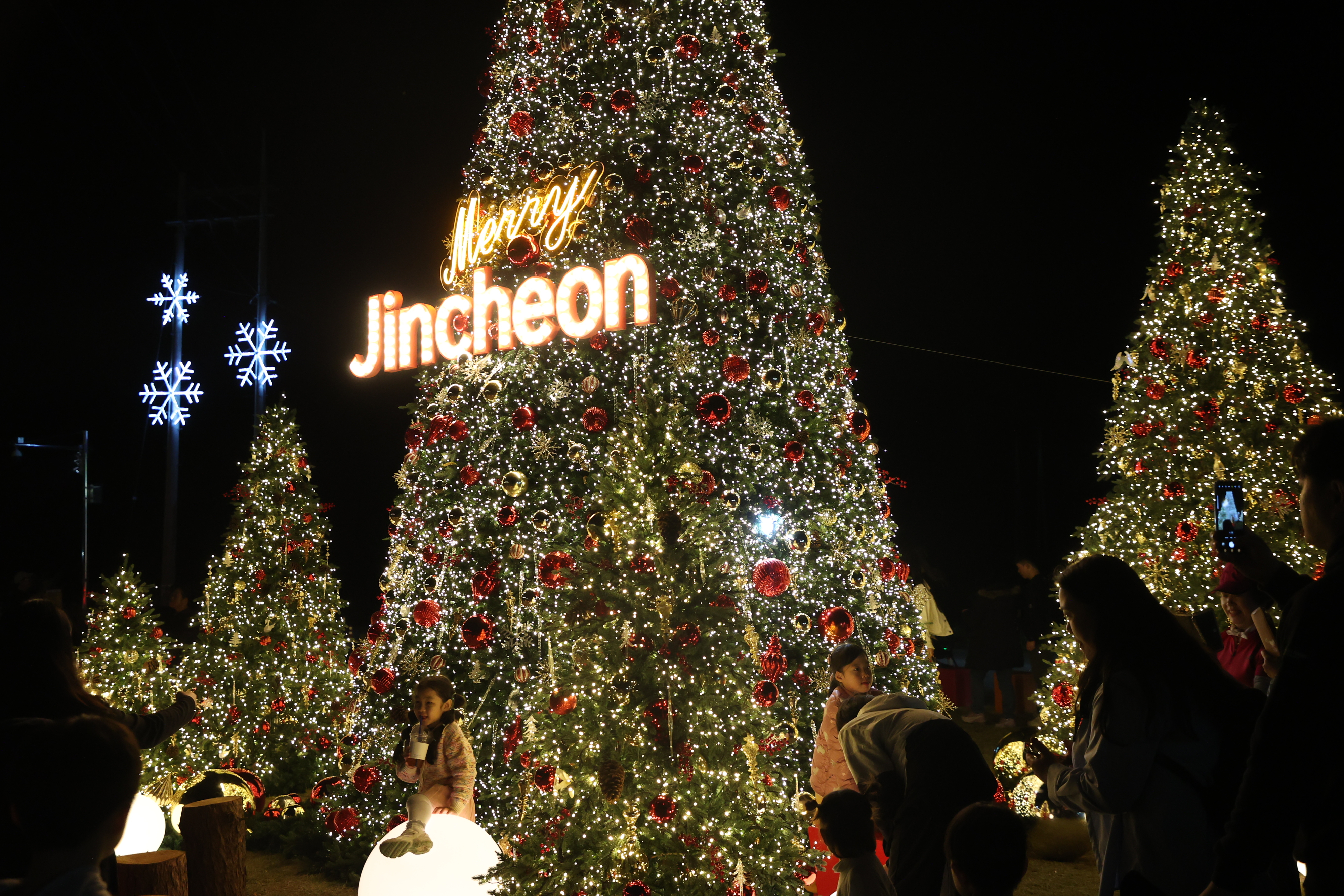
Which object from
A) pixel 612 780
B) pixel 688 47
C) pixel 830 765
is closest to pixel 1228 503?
pixel 830 765

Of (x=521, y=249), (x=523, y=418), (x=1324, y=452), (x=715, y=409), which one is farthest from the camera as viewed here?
(x=521, y=249)

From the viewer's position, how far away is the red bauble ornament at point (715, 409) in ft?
22.0

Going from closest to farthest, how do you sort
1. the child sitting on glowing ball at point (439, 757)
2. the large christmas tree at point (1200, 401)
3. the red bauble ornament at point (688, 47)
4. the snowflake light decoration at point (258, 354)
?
1. the child sitting on glowing ball at point (439, 757)
2. the large christmas tree at point (1200, 401)
3. the red bauble ornament at point (688, 47)
4. the snowflake light decoration at point (258, 354)

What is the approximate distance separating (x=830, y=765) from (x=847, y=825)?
1611mm

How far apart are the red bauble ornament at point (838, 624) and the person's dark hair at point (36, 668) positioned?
16.4 feet

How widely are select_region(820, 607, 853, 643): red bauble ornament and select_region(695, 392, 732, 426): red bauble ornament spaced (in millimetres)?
1698

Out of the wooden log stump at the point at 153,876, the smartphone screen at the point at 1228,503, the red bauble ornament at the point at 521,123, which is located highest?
the red bauble ornament at the point at 521,123

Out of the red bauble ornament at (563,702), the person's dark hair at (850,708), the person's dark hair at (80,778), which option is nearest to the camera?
the person's dark hair at (80,778)

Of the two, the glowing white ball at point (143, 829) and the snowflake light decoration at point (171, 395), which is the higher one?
the snowflake light decoration at point (171, 395)

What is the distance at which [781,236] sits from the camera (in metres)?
7.82

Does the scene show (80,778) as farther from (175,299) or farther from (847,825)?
(175,299)

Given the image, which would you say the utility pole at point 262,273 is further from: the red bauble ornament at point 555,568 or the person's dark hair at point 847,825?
the person's dark hair at point 847,825

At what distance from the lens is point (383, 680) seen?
714 cm

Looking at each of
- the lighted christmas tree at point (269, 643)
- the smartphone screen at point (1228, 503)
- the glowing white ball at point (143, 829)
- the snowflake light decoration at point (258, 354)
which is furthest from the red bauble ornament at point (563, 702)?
the snowflake light decoration at point (258, 354)
